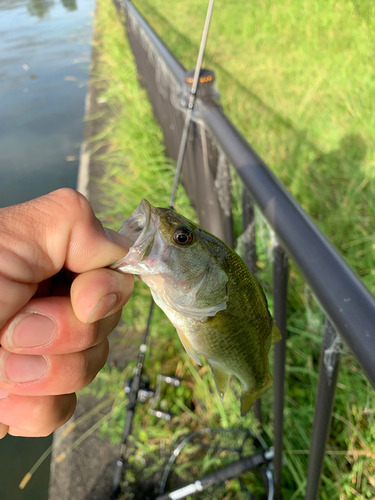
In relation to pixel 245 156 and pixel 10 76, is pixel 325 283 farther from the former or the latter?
pixel 10 76

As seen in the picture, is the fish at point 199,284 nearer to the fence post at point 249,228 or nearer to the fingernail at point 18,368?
the fingernail at point 18,368

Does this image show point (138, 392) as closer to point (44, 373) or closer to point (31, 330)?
point (44, 373)

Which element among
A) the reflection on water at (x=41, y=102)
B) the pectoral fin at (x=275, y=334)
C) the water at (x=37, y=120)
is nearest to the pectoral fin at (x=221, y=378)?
the pectoral fin at (x=275, y=334)

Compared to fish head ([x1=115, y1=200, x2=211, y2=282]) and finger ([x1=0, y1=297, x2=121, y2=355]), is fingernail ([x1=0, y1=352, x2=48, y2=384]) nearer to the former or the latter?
finger ([x1=0, y1=297, x2=121, y2=355])

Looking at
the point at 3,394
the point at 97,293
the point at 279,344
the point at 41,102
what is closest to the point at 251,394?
the point at 279,344

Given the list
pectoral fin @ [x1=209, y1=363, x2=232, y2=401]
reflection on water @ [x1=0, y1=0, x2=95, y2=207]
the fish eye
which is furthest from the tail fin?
reflection on water @ [x1=0, y1=0, x2=95, y2=207]

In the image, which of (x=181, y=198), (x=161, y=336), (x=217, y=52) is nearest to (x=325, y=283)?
(x=161, y=336)
